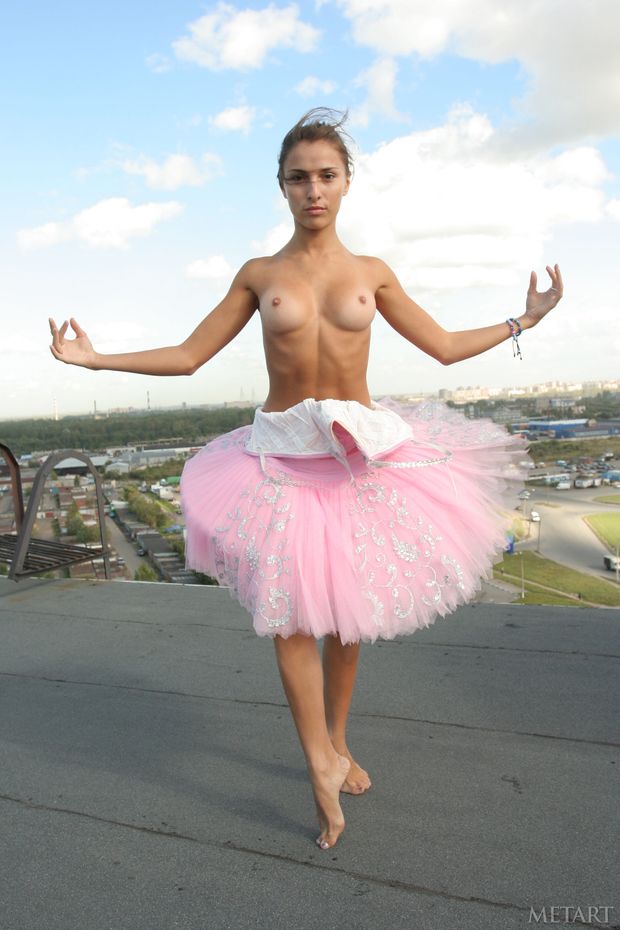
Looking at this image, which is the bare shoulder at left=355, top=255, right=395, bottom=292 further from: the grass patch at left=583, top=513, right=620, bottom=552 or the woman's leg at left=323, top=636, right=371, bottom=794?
the grass patch at left=583, top=513, right=620, bottom=552

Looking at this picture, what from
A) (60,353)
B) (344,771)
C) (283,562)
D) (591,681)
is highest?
(60,353)

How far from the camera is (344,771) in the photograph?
185 cm

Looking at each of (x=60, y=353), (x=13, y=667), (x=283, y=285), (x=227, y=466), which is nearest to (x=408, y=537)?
(x=227, y=466)

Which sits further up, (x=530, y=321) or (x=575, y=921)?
(x=530, y=321)

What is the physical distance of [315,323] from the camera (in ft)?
6.50

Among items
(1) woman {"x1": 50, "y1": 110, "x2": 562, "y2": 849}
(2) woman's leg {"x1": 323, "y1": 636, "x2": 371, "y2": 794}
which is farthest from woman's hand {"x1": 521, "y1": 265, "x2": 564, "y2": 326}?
(2) woman's leg {"x1": 323, "y1": 636, "x2": 371, "y2": 794}

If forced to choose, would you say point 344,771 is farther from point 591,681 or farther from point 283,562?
point 591,681

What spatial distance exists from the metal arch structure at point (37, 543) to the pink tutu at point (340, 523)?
2.68 m

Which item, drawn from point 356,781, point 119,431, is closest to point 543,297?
point 356,781

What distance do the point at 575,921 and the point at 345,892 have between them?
47 centimetres

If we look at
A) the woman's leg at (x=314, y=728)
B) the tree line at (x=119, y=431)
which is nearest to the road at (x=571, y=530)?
the tree line at (x=119, y=431)

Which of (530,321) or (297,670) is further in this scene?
(530,321)

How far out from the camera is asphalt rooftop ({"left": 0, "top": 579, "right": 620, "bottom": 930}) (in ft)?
5.17

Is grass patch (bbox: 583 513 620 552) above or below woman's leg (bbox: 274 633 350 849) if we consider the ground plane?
below
